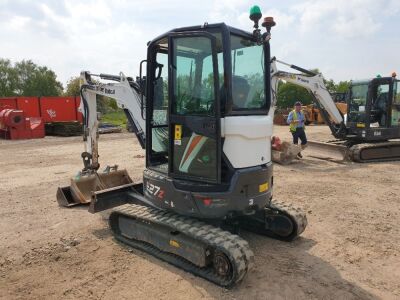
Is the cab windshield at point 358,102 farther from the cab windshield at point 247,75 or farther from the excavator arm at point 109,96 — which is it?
the cab windshield at point 247,75

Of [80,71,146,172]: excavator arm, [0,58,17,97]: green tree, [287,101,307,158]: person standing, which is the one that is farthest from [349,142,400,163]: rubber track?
[0,58,17,97]: green tree

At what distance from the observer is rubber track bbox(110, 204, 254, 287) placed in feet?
12.6

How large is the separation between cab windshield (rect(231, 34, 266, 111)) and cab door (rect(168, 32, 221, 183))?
10.4 inches

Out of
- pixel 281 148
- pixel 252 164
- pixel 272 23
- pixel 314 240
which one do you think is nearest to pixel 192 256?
pixel 252 164

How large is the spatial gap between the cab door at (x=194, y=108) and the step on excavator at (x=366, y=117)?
24.2ft

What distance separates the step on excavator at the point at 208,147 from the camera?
4.05m

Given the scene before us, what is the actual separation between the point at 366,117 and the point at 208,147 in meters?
8.92

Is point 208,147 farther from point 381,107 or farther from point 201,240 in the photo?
point 381,107

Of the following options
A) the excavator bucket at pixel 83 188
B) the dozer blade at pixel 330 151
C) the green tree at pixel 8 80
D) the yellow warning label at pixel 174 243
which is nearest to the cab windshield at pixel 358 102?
the dozer blade at pixel 330 151

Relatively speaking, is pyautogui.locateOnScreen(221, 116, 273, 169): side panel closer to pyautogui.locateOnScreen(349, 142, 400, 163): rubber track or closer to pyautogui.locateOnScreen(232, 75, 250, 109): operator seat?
pyautogui.locateOnScreen(232, 75, 250, 109): operator seat

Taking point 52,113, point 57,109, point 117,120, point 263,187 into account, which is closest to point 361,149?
point 263,187

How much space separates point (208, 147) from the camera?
4.21 meters

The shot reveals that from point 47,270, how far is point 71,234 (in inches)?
42.0

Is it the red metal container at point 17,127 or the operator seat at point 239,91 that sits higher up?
the operator seat at point 239,91
